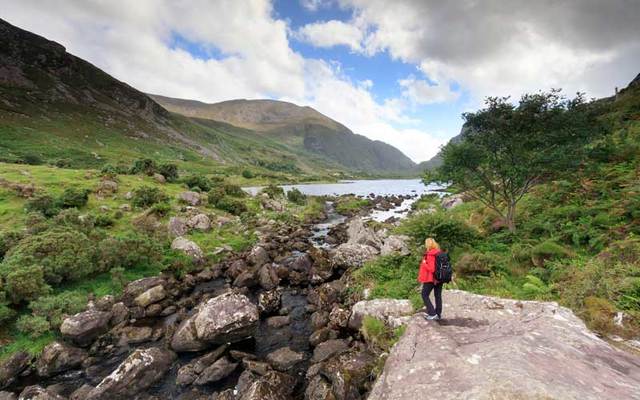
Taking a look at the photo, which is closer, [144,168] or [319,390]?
[319,390]

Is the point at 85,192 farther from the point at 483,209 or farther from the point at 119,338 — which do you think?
the point at 483,209

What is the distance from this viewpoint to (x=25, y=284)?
51.2 feet

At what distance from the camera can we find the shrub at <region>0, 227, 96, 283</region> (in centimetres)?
1734

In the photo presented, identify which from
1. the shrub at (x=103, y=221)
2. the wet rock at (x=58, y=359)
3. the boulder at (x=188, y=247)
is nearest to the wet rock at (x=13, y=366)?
the wet rock at (x=58, y=359)

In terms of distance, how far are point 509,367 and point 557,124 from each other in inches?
753

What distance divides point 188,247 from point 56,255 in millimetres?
9750

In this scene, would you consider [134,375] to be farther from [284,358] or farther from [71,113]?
[71,113]

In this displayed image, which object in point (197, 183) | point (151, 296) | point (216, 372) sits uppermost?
point (197, 183)

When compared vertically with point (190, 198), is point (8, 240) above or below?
below

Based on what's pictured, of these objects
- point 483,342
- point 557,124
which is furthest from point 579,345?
point 557,124

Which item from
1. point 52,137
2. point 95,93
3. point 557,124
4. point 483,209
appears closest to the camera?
point 557,124

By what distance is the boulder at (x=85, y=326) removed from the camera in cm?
1477

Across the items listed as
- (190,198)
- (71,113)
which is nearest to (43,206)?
(190,198)

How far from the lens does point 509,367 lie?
612cm
